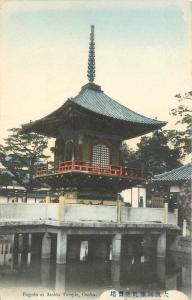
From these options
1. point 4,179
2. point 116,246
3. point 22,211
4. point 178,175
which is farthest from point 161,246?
point 4,179

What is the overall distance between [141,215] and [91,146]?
16.5 ft

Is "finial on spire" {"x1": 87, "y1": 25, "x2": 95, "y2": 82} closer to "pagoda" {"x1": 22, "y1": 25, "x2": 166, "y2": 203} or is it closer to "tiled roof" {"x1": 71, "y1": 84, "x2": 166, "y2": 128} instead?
"pagoda" {"x1": 22, "y1": 25, "x2": 166, "y2": 203}

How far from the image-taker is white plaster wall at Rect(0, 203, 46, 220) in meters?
18.8

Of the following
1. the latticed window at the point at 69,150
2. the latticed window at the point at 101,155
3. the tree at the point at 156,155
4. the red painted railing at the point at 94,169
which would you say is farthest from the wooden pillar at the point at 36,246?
the tree at the point at 156,155

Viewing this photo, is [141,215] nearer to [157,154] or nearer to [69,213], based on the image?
[69,213]

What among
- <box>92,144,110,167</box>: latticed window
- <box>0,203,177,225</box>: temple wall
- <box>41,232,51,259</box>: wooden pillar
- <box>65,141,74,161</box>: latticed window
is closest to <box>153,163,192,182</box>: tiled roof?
<box>92,144,110,167</box>: latticed window

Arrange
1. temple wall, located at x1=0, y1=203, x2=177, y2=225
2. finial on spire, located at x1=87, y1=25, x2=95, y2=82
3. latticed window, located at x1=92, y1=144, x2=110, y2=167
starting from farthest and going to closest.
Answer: finial on spire, located at x1=87, y1=25, x2=95, y2=82
latticed window, located at x1=92, y1=144, x2=110, y2=167
temple wall, located at x1=0, y1=203, x2=177, y2=225

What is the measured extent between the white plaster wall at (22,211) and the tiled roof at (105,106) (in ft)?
22.4

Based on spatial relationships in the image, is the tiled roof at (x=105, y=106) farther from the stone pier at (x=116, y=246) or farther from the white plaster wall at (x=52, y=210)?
the stone pier at (x=116, y=246)

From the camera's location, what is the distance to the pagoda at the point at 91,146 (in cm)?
2316

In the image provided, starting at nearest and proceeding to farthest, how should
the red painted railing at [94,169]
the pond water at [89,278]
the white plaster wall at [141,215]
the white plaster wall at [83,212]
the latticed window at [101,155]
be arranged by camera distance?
1. the pond water at [89,278]
2. the white plaster wall at [83,212]
3. the white plaster wall at [141,215]
4. the red painted railing at [94,169]
5. the latticed window at [101,155]

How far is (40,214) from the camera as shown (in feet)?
65.3

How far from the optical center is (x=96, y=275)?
18.5 meters
